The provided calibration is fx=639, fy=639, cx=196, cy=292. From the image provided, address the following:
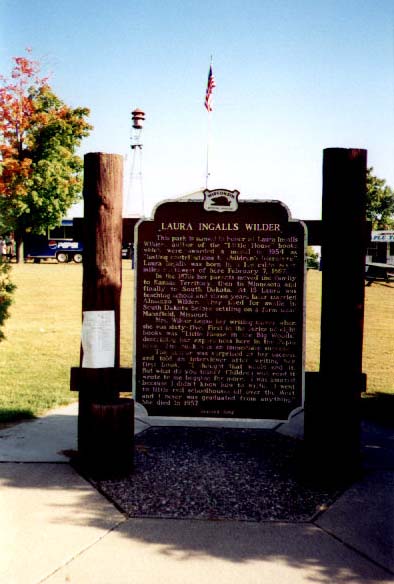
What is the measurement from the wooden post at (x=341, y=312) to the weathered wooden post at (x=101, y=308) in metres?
1.39

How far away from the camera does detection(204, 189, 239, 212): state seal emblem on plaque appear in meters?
4.71

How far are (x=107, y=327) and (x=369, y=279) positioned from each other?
21.7 metres

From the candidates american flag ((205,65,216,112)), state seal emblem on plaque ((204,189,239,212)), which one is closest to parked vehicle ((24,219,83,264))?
american flag ((205,65,216,112))

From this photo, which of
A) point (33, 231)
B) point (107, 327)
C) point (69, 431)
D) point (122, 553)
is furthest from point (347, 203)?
point (33, 231)

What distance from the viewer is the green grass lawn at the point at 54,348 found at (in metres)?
6.92

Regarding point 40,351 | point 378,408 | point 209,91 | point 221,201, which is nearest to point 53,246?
point 209,91

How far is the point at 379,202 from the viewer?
52.2 meters

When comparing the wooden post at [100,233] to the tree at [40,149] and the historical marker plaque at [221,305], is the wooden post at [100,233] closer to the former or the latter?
the historical marker plaque at [221,305]

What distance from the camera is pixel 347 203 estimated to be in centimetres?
445

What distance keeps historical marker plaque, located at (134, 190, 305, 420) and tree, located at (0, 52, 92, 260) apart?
35.8m

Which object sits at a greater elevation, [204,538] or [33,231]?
[33,231]

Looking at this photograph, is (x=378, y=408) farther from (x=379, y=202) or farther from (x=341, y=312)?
(x=379, y=202)

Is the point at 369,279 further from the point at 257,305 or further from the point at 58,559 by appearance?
the point at 58,559

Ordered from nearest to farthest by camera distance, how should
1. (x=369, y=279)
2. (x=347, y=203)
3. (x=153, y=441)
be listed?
(x=347, y=203), (x=153, y=441), (x=369, y=279)
